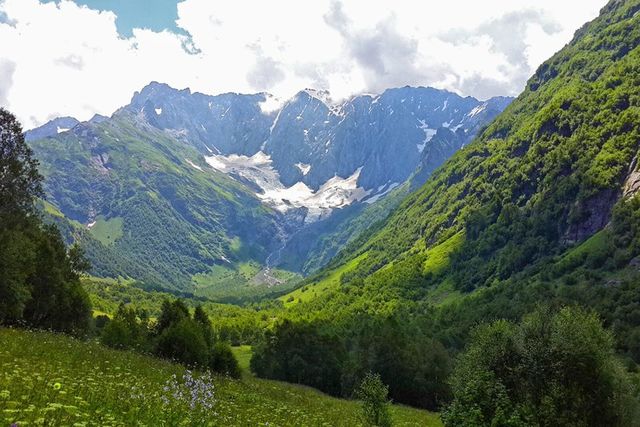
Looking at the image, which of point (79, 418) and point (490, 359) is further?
point (490, 359)

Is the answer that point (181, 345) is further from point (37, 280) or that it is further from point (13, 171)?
point (13, 171)

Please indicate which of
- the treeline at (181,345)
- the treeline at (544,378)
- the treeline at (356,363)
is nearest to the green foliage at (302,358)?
the treeline at (356,363)

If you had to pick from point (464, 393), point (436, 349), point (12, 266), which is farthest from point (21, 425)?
point (436, 349)

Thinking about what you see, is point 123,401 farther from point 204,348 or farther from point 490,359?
point 204,348

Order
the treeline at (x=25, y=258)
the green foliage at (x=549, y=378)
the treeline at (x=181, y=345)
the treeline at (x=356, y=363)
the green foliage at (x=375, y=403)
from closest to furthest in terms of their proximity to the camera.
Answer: the green foliage at (x=549, y=378) → the green foliage at (x=375, y=403) → the treeline at (x=25, y=258) → the treeline at (x=181, y=345) → the treeline at (x=356, y=363)

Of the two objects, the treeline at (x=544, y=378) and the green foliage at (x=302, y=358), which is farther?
the green foliage at (x=302, y=358)

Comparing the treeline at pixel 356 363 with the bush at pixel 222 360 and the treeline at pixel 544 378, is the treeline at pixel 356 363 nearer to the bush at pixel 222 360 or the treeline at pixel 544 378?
the bush at pixel 222 360

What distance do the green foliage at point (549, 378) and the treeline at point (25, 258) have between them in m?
43.1

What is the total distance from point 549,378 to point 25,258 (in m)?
51.8

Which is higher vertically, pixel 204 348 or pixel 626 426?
pixel 204 348

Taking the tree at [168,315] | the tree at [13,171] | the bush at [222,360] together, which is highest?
the tree at [13,171]

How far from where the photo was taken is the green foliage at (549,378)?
1252 inches

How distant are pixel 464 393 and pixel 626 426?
53.6 ft

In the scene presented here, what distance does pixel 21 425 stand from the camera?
9.73 m
